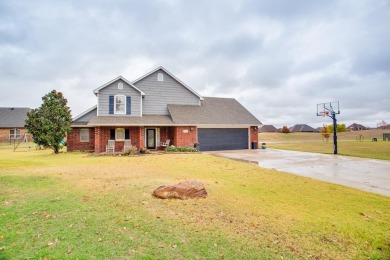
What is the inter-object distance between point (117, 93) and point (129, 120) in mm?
3004

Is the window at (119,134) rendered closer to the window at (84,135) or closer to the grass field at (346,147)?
the window at (84,135)

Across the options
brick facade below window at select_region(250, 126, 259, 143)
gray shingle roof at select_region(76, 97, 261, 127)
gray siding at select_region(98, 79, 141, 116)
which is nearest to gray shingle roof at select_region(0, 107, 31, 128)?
gray shingle roof at select_region(76, 97, 261, 127)

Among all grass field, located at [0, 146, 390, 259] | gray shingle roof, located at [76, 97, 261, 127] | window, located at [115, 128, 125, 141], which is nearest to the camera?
grass field, located at [0, 146, 390, 259]

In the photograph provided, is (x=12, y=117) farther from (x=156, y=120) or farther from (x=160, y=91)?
(x=156, y=120)

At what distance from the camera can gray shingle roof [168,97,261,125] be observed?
21.2 m

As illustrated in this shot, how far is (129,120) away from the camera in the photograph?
19.4 metres

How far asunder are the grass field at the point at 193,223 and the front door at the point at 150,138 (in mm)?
13518

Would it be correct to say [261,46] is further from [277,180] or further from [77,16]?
[277,180]

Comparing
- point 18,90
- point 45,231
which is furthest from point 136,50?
point 45,231

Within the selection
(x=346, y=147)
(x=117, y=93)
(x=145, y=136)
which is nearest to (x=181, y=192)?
(x=145, y=136)

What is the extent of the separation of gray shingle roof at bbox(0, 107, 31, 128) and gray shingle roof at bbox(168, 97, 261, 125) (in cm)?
3471

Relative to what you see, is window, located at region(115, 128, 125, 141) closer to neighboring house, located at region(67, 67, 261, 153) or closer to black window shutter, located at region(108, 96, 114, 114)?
neighboring house, located at region(67, 67, 261, 153)

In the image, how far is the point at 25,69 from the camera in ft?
75.2

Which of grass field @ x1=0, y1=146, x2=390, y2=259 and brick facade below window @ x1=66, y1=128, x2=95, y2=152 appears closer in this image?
grass field @ x1=0, y1=146, x2=390, y2=259
